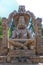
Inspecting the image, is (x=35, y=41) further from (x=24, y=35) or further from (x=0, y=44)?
(x=0, y=44)

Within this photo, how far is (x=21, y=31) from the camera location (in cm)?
1234

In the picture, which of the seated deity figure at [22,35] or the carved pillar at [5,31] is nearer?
the seated deity figure at [22,35]

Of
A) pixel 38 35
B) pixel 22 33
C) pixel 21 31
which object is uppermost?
pixel 21 31

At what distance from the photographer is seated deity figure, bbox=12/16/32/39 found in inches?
476

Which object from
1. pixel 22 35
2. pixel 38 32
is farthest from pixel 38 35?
pixel 22 35

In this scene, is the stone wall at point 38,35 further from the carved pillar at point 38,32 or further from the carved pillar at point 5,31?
the carved pillar at point 5,31

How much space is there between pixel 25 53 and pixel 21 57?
0.96 ft

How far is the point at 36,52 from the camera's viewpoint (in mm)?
11875

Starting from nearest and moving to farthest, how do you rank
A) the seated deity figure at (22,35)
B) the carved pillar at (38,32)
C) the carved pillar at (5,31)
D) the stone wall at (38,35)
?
1. the seated deity figure at (22,35)
2. the stone wall at (38,35)
3. the carved pillar at (38,32)
4. the carved pillar at (5,31)

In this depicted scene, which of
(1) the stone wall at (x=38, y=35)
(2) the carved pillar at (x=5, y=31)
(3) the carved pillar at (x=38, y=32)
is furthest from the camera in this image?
(2) the carved pillar at (x=5, y=31)

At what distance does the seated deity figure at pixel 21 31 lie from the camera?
12.1 m

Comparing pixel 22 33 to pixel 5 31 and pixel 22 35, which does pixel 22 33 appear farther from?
pixel 5 31

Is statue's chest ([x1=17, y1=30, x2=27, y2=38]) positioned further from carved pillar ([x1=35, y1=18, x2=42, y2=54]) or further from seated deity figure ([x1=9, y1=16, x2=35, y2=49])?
carved pillar ([x1=35, y1=18, x2=42, y2=54])

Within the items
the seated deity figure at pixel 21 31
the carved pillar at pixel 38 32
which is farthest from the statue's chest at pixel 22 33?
the carved pillar at pixel 38 32
